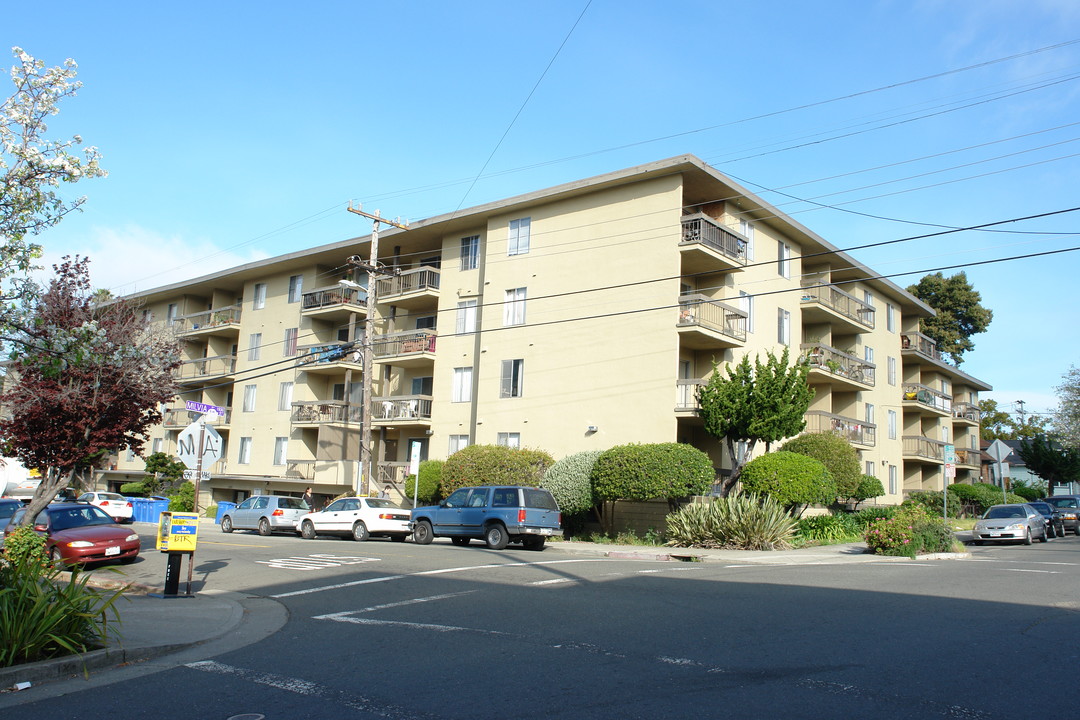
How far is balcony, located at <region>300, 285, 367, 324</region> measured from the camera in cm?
3828

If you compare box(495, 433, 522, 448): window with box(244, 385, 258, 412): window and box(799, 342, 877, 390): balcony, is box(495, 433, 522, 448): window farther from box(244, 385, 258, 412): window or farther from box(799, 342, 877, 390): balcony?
box(244, 385, 258, 412): window

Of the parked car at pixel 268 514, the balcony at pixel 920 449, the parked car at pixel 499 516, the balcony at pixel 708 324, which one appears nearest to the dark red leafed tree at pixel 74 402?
the parked car at pixel 499 516

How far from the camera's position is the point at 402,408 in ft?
119

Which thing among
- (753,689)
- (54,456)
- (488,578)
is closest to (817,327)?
(488,578)

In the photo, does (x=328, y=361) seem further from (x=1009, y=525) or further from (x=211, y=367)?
(x=1009, y=525)

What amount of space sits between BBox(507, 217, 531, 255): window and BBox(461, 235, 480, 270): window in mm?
2219

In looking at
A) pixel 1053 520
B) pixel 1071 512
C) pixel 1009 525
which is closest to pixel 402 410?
pixel 1009 525

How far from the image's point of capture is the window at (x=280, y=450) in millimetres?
41062

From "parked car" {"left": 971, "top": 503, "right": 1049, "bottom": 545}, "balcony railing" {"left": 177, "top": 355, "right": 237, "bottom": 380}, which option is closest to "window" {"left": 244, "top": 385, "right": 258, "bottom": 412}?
"balcony railing" {"left": 177, "top": 355, "right": 237, "bottom": 380}

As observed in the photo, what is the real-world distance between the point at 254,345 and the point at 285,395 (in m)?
3.94

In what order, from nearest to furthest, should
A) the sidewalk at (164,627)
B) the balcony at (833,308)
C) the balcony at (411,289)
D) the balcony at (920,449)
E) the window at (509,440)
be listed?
the sidewalk at (164,627) < the window at (509,440) < the balcony at (833,308) < the balcony at (411,289) < the balcony at (920,449)

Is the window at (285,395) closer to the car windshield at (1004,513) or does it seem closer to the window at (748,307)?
the window at (748,307)

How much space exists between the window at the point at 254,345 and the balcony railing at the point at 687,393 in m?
24.8

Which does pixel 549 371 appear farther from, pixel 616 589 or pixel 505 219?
pixel 616 589
